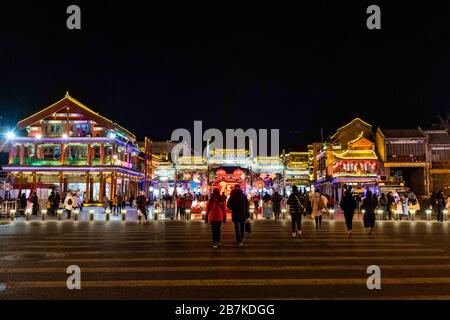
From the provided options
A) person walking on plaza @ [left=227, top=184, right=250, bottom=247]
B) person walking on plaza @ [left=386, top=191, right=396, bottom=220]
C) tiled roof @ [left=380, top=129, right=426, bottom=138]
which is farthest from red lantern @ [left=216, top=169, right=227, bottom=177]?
tiled roof @ [left=380, top=129, right=426, bottom=138]

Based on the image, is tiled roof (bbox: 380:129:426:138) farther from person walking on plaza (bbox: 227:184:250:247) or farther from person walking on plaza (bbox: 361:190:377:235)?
person walking on plaza (bbox: 227:184:250:247)

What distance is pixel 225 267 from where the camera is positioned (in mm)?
9125

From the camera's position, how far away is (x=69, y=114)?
161 ft

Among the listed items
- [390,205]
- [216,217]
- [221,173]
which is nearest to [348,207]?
[216,217]

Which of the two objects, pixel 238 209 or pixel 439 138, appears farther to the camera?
pixel 439 138

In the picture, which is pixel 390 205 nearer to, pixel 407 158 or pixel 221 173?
pixel 221 173

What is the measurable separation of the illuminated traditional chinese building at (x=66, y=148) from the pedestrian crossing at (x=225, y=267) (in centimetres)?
3539

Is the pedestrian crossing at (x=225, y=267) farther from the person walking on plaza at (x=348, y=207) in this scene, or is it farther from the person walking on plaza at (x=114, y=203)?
the person walking on plaza at (x=114, y=203)

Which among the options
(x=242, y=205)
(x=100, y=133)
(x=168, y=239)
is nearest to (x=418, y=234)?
(x=242, y=205)

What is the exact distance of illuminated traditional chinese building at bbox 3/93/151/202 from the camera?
4862 centimetres

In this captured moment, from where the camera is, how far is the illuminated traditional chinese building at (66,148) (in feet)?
160

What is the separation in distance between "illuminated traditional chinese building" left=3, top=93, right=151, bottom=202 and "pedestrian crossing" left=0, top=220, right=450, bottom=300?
35.4 meters

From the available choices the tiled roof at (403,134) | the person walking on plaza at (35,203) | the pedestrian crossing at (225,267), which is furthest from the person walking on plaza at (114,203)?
the tiled roof at (403,134)

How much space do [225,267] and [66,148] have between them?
44.8m
